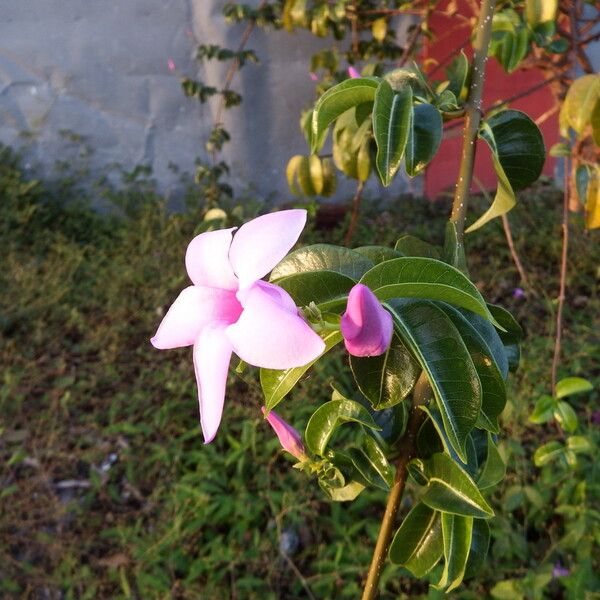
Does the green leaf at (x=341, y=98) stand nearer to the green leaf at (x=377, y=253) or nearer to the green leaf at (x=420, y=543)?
the green leaf at (x=377, y=253)

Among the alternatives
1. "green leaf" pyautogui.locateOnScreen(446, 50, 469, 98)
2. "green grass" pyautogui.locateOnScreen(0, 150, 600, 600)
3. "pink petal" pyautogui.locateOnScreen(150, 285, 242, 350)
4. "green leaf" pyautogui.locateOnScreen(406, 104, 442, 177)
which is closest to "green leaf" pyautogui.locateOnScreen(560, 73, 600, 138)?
"green leaf" pyautogui.locateOnScreen(446, 50, 469, 98)

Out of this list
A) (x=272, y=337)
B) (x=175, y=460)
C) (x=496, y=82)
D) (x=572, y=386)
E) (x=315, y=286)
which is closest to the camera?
(x=272, y=337)

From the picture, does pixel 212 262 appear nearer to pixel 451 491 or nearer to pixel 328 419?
pixel 328 419

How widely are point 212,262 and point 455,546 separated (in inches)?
15.0

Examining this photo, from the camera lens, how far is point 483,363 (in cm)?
47

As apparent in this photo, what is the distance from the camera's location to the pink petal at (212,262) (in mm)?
399

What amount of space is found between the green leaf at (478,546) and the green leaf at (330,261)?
34cm

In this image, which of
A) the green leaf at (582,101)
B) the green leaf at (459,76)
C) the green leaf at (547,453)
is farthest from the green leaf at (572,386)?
the green leaf at (459,76)

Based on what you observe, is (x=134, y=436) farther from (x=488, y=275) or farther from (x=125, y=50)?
(x=125, y=50)

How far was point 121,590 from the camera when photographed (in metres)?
1.52

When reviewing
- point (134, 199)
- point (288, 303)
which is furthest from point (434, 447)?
point (134, 199)

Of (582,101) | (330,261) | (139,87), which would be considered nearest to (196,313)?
(330,261)

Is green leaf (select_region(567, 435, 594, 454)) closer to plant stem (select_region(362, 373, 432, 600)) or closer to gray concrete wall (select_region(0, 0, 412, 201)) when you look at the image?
plant stem (select_region(362, 373, 432, 600))

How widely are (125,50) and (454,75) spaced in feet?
10.5
